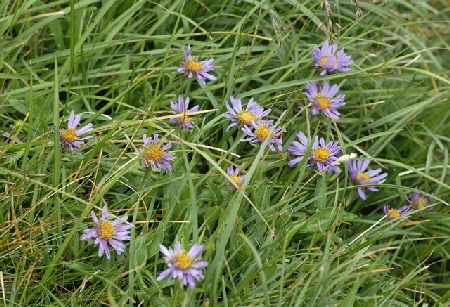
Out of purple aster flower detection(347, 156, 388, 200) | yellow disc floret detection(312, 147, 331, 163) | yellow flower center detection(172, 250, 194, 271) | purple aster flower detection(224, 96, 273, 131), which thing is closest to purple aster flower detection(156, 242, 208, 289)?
yellow flower center detection(172, 250, 194, 271)

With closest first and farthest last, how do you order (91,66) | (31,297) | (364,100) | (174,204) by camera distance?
(31,297)
(174,204)
(91,66)
(364,100)

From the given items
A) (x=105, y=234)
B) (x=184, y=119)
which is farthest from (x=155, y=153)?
(x=105, y=234)

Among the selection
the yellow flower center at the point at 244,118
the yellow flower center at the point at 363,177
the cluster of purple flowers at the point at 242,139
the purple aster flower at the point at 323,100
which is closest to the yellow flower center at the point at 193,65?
the cluster of purple flowers at the point at 242,139

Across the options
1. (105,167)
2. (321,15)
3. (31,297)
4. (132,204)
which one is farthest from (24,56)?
(321,15)

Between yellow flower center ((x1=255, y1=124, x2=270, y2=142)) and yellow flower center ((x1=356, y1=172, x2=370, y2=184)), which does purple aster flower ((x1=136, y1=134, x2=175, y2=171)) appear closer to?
yellow flower center ((x1=255, y1=124, x2=270, y2=142))

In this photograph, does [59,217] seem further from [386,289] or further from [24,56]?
[386,289]

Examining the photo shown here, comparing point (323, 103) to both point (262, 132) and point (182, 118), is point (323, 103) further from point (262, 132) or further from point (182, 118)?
point (182, 118)

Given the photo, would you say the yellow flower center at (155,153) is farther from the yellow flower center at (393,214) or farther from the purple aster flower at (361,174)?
the yellow flower center at (393,214)
